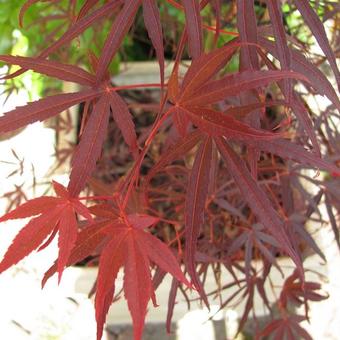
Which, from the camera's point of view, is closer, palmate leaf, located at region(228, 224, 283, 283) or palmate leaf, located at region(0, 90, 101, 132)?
palmate leaf, located at region(0, 90, 101, 132)

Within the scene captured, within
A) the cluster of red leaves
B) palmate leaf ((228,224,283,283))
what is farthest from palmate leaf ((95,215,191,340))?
palmate leaf ((228,224,283,283))

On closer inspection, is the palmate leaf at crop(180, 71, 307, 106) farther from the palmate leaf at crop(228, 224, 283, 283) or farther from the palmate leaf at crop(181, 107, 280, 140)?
the palmate leaf at crop(228, 224, 283, 283)

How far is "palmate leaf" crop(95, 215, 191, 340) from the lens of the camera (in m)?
0.27

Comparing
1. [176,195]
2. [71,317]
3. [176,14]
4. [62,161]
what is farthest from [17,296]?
[176,14]

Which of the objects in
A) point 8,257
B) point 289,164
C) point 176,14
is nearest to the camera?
point 8,257

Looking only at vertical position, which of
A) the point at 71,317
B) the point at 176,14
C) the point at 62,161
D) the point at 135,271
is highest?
the point at 176,14

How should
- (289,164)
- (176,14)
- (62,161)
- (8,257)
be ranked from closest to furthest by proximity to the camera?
(8,257), (289,164), (62,161), (176,14)

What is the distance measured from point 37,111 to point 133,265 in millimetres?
96

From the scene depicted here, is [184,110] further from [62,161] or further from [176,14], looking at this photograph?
[176,14]

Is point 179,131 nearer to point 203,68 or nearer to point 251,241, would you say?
point 203,68

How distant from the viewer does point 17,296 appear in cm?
77

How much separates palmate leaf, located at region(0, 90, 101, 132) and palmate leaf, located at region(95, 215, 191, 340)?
7 centimetres

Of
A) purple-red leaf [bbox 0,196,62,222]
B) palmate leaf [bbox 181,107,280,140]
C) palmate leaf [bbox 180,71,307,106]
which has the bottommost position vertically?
purple-red leaf [bbox 0,196,62,222]

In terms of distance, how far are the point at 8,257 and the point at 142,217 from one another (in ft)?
0.25
